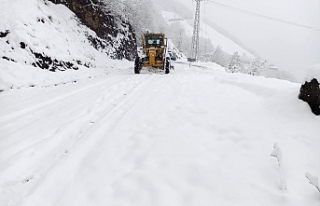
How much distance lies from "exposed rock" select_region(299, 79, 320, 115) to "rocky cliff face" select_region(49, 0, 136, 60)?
16536mm

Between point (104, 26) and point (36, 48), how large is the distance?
13644 mm

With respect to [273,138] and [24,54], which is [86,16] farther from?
[273,138]

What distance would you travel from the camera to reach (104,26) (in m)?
22.9

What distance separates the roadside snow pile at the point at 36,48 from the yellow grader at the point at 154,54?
135 inches

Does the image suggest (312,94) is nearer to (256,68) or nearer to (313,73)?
(313,73)

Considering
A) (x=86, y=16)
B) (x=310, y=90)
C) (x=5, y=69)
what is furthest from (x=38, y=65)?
(x=86, y=16)

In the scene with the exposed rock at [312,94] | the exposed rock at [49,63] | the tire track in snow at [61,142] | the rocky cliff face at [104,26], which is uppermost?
the rocky cliff face at [104,26]

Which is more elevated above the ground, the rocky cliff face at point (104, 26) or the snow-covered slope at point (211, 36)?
the snow-covered slope at point (211, 36)

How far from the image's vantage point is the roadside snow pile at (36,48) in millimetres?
8447

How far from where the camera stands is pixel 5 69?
7.94 m

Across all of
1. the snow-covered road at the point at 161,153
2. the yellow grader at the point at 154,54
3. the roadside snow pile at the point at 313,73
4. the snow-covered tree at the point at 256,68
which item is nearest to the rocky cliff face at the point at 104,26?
the yellow grader at the point at 154,54

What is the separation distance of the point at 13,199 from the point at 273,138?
329 centimetres

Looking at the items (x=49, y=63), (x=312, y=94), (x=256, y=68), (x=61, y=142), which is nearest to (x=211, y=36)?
(x=256, y=68)

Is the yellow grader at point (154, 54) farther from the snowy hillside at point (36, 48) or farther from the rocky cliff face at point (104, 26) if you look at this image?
the rocky cliff face at point (104, 26)
